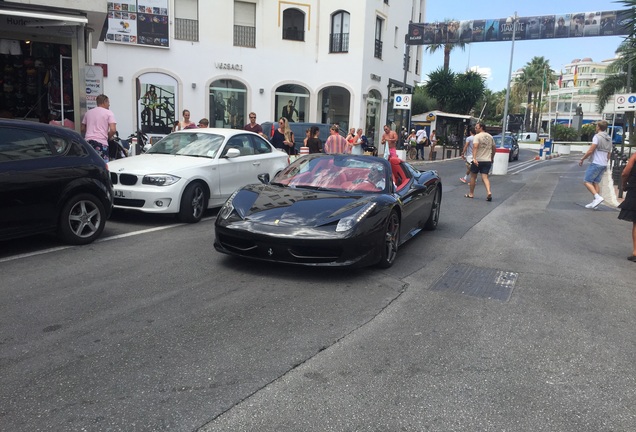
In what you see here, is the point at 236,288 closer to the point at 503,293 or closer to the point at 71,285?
the point at 71,285

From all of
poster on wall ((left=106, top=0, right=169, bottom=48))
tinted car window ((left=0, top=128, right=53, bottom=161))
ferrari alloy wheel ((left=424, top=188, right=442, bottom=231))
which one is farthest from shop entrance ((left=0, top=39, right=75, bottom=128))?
poster on wall ((left=106, top=0, right=169, bottom=48))

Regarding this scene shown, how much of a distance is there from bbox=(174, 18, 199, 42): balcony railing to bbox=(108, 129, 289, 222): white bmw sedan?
1698cm

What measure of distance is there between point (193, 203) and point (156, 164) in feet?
2.78

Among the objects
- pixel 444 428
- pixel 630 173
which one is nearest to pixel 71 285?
A: pixel 444 428

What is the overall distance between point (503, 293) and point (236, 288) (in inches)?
107

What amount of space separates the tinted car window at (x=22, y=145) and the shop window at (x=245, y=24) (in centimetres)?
2167

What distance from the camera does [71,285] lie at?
17.1 ft

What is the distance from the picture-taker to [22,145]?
6230mm

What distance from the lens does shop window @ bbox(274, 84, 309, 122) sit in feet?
93.0

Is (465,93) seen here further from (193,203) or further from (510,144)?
(193,203)

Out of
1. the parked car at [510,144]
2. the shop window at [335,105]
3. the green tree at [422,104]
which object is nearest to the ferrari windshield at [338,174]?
the shop window at [335,105]

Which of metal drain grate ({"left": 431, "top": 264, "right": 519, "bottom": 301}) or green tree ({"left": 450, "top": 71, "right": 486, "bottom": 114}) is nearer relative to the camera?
metal drain grate ({"left": 431, "top": 264, "right": 519, "bottom": 301})

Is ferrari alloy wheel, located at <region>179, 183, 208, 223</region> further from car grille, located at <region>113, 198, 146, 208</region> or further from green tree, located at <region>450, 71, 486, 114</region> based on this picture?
green tree, located at <region>450, 71, 486, 114</region>

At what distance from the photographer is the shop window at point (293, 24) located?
27.9 metres
